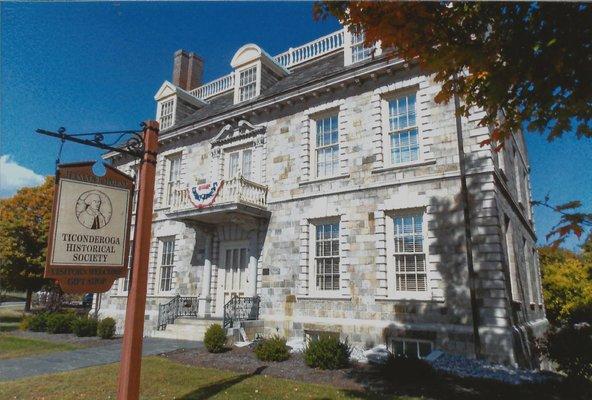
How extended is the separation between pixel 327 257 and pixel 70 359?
342 inches

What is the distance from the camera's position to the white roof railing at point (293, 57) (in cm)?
1928

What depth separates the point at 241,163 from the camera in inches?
720

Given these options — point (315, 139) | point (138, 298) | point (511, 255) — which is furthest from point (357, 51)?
point (138, 298)

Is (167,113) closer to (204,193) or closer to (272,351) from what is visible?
(204,193)

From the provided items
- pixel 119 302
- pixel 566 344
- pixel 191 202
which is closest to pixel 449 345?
pixel 566 344

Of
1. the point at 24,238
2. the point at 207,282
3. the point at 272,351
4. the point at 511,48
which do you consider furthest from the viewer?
the point at 24,238

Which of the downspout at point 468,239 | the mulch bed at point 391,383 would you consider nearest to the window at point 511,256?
the downspout at point 468,239

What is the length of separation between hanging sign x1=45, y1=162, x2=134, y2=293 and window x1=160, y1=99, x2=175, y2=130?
1830 centimetres

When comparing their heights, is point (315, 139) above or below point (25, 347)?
above

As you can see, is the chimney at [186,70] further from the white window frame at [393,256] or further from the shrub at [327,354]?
the shrub at [327,354]

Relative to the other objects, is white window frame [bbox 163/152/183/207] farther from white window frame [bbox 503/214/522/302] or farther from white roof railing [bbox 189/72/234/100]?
white window frame [bbox 503/214/522/302]

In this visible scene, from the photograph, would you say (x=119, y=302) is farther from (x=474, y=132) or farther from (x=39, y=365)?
(x=474, y=132)

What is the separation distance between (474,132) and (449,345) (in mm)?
6456

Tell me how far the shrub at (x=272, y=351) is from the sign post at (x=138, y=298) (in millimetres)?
5862
